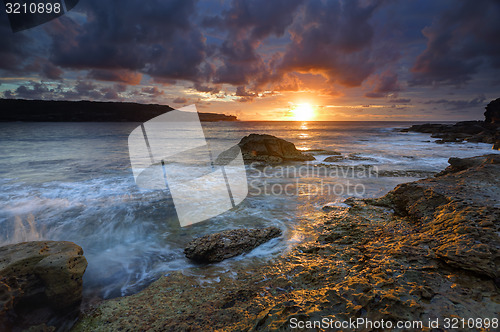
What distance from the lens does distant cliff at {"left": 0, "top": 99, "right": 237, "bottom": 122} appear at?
9768 centimetres

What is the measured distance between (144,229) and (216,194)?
341 centimetres

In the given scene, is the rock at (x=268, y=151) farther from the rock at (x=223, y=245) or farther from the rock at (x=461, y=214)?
the rock at (x=223, y=245)

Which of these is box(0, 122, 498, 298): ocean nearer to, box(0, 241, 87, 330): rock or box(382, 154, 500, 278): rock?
box(0, 241, 87, 330): rock

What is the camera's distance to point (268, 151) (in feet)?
54.5

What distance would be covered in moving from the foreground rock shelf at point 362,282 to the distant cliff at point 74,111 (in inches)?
4015

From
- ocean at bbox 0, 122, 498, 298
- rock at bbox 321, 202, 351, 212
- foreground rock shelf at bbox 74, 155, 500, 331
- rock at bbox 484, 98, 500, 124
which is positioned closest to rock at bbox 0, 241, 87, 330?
foreground rock shelf at bbox 74, 155, 500, 331

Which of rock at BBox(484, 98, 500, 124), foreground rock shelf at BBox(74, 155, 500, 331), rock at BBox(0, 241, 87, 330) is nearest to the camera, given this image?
foreground rock shelf at BBox(74, 155, 500, 331)

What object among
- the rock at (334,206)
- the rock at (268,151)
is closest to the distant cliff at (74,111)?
the rock at (268,151)

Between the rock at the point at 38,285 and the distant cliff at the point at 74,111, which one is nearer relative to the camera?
the rock at the point at 38,285

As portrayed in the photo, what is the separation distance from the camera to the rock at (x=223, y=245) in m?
4.32

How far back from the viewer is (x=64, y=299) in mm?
2990

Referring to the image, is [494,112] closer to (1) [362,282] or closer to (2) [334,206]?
(2) [334,206]

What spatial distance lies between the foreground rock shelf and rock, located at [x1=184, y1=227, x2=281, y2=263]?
1.00ft

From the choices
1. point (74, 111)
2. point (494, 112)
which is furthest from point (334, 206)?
point (74, 111)
